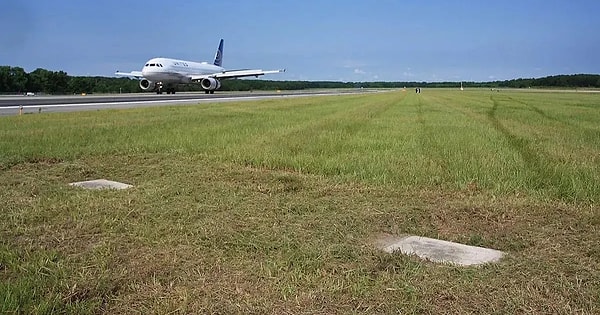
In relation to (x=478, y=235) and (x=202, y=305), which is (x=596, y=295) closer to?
(x=478, y=235)

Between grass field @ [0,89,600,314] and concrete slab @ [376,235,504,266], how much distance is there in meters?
0.15

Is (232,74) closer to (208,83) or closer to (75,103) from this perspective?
(208,83)

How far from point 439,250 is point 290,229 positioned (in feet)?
4.34

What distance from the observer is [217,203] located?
18.9 feet

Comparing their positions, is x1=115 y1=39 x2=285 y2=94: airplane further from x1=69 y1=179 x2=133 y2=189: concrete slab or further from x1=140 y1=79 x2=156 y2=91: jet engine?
x1=69 y1=179 x2=133 y2=189: concrete slab

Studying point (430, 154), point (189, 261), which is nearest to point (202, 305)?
point (189, 261)

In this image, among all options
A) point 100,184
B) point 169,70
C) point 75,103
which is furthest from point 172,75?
point 100,184

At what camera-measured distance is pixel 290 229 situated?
473 cm

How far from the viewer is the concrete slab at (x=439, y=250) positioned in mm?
4004

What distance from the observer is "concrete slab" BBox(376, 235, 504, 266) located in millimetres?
4004

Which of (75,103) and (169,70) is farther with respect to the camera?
(169,70)

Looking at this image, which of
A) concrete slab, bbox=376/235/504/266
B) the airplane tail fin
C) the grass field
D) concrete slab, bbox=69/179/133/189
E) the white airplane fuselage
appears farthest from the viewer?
the airplane tail fin

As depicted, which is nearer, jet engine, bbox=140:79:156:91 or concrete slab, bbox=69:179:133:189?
concrete slab, bbox=69:179:133:189

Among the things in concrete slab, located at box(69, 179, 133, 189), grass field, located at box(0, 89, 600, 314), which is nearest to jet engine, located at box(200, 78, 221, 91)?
grass field, located at box(0, 89, 600, 314)
